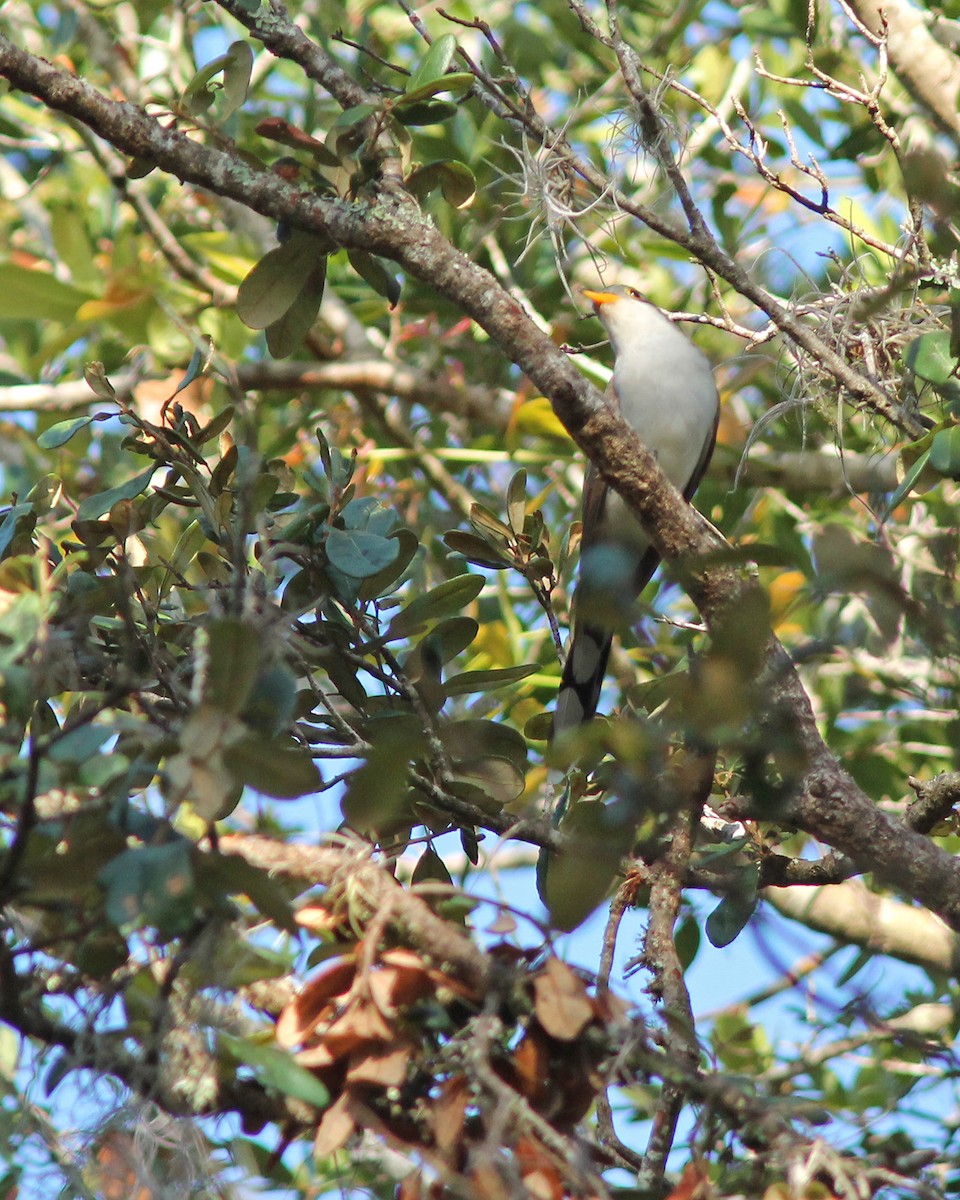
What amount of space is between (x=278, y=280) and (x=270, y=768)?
1261mm

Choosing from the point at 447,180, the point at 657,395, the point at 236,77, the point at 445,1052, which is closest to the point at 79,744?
the point at 445,1052

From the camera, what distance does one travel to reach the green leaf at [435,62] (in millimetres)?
2184

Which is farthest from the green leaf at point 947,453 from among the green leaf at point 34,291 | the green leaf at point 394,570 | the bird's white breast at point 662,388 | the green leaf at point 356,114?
the green leaf at point 34,291

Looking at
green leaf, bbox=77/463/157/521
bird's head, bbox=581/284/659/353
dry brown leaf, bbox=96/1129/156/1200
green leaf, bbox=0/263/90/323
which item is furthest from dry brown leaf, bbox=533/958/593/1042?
green leaf, bbox=0/263/90/323

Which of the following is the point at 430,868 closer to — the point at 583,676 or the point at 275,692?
the point at 275,692

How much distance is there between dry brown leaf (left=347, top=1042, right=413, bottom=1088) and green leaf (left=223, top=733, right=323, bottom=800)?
0.86 ft

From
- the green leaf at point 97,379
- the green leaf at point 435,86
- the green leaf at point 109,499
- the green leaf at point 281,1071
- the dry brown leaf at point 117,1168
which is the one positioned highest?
the green leaf at point 435,86

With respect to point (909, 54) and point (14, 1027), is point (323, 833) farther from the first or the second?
point (909, 54)

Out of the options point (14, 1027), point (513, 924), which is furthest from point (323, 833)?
point (14, 1027)

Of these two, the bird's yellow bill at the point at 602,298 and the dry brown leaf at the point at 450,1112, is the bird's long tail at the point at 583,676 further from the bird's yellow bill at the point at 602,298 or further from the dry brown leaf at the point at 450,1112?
the dry brown leaf at the point at 450,1112

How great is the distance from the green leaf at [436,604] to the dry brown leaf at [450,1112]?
0.99 meters

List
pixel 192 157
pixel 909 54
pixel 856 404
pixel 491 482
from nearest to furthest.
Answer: pixel 192 157 → pixel 856 404 → pixel 909 54 → pixel 491 482

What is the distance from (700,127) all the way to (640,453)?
9.58 feet

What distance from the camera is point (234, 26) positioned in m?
5.38
